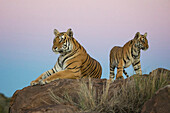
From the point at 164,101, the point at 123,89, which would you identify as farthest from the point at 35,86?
the point at 164,101

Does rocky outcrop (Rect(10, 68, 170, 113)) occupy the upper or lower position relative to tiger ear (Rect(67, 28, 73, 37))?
lower

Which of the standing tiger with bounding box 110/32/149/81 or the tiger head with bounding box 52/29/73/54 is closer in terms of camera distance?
the tiger head with bounding box 52/29/73/54

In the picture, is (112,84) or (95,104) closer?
(95,104)

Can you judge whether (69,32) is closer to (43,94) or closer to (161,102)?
(43,94)

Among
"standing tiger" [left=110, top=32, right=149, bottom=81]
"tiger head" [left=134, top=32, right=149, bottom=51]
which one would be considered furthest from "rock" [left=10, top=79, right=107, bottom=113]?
"tiger head" [left=134, top=32, right=149, bottom=51]

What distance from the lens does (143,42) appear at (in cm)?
657

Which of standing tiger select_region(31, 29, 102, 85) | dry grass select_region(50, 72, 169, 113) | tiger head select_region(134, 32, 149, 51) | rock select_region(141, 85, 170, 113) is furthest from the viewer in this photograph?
tiger head select_region(134, 32, 149, 51)

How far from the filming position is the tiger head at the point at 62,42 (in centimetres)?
582

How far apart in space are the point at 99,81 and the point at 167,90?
100 inches

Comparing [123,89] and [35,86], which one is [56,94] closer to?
[35,86]

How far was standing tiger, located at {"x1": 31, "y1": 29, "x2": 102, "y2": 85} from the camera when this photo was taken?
18.9 feet

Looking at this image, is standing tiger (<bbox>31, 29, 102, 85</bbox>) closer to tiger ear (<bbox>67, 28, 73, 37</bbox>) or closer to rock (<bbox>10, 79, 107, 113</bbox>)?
tiger ear (<bbox>67, 28, 73, 37</bbox>)

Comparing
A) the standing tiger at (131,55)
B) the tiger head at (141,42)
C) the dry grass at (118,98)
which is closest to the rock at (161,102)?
the dry grass at (118,98)

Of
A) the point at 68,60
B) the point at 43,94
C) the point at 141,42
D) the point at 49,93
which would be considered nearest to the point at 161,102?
the point at 49,93
